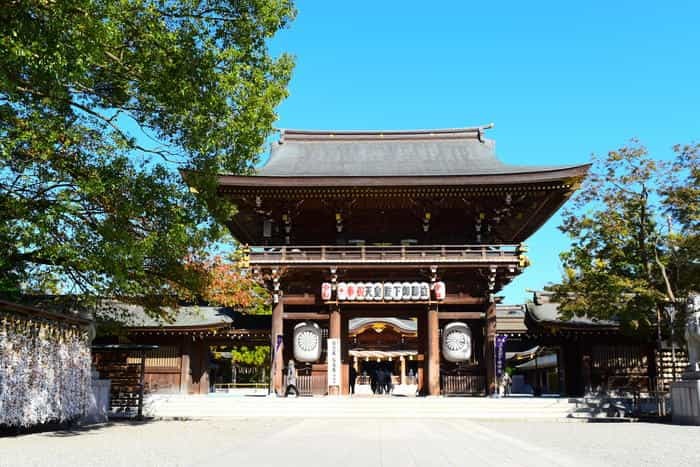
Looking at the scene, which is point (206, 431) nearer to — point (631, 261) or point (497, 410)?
point (497, 410)

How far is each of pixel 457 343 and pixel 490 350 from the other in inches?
45.8

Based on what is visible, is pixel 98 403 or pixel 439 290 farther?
pixel 439 290

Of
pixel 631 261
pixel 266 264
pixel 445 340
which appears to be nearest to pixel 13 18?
pixel 266 264

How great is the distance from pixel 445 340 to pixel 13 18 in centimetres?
1602

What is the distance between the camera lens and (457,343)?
68.4 ft

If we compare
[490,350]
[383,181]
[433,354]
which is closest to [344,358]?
[433,354]

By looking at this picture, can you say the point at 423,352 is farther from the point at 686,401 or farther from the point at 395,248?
the point at 686,401

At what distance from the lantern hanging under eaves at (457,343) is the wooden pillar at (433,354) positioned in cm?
32

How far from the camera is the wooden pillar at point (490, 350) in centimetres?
2061

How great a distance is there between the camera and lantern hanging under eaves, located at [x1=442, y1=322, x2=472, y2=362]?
2080 centimetres

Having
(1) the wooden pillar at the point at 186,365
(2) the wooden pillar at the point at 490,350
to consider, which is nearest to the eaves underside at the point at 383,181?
(2) the wooden pillar at the point at 490,350

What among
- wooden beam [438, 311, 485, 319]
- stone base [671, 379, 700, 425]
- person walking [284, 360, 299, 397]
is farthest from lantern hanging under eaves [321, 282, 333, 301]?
stone base [671, 379, 700, 425]

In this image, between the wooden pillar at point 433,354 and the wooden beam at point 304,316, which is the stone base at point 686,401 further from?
the wooden beam at point 304,316

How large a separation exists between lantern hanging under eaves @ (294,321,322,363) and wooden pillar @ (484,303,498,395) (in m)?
5.92
